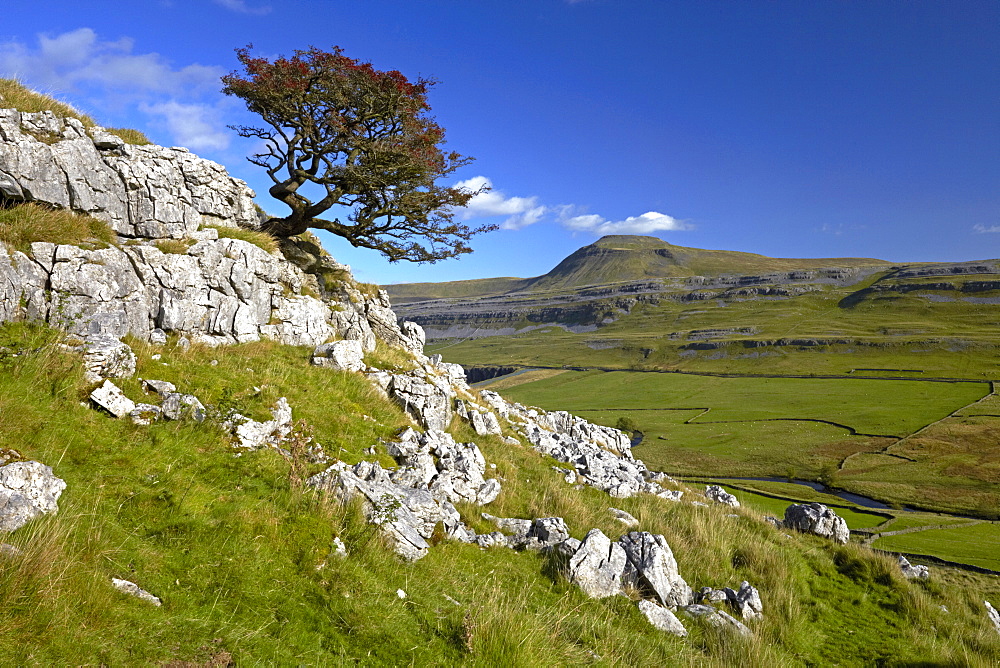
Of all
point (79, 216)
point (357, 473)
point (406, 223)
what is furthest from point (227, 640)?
point (406, 223)

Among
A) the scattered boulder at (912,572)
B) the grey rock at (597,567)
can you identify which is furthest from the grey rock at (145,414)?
the scattered boulder at (912,572)

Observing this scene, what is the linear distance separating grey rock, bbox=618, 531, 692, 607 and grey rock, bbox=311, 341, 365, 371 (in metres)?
11.8

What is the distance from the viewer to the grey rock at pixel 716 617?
9867 millimetres

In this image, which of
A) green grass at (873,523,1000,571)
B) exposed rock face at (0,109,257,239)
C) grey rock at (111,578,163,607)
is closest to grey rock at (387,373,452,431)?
exposed rock face at (0,109,257,239)

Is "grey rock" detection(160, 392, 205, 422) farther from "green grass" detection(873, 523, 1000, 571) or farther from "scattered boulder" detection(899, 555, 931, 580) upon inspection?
"green grass" detection(873, 523, 1000, 571)

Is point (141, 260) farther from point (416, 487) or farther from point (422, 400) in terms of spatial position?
point (416, 487)

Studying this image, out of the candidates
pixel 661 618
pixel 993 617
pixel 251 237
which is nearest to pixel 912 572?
pixel 993 617

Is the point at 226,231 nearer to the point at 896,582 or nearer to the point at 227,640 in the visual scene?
the point at 227,640

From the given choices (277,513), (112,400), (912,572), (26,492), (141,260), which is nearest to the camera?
(26,492)

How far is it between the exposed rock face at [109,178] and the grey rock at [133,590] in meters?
14.1

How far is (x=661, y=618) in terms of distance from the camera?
9648mm

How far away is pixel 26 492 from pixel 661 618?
1047cm

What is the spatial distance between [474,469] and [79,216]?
14520 mm

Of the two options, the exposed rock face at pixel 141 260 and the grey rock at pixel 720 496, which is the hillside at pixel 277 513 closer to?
the exposed rock face at pixel 141 260
